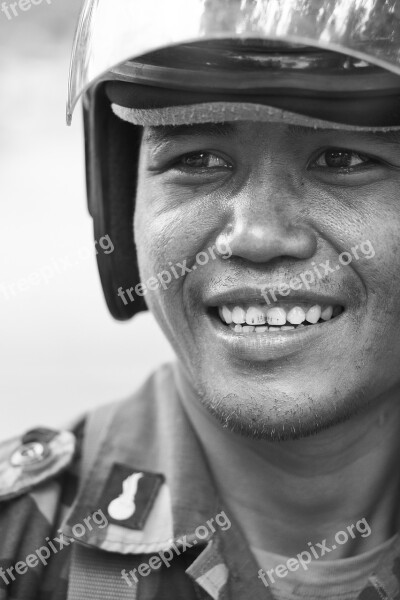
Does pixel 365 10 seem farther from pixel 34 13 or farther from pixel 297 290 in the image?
pixel 34 13

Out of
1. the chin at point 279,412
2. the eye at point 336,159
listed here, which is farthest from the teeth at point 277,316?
the eye at point 336,159

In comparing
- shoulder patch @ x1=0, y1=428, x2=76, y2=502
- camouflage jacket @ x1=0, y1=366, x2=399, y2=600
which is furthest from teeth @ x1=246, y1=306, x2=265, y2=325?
shoulder patch @ x1=0, y1=428, x2=76, y2=502

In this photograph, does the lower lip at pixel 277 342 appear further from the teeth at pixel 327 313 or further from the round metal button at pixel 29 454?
the round metal button at pixel 29 454

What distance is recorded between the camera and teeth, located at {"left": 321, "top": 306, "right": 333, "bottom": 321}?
2.08 meters

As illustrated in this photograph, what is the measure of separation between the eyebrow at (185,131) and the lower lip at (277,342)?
426 millimetres

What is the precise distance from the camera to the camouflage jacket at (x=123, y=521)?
2.20 metres

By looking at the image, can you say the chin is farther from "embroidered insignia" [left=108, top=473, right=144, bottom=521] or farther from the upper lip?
"embroidered insignia" [left=108, top=473, right=144, bottom=521]

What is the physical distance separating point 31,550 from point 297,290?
87cm

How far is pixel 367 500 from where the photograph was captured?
7.84ft

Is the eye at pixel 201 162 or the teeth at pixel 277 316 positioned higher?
the eye at pixel 201 162

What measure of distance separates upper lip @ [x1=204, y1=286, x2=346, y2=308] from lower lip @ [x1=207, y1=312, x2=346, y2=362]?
4cm

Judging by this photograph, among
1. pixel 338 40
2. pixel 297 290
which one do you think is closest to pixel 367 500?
pixel 297 290

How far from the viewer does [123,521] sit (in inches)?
90.3

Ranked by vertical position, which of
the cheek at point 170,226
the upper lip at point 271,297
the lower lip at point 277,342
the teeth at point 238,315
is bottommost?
the lower lip at point 277,342
